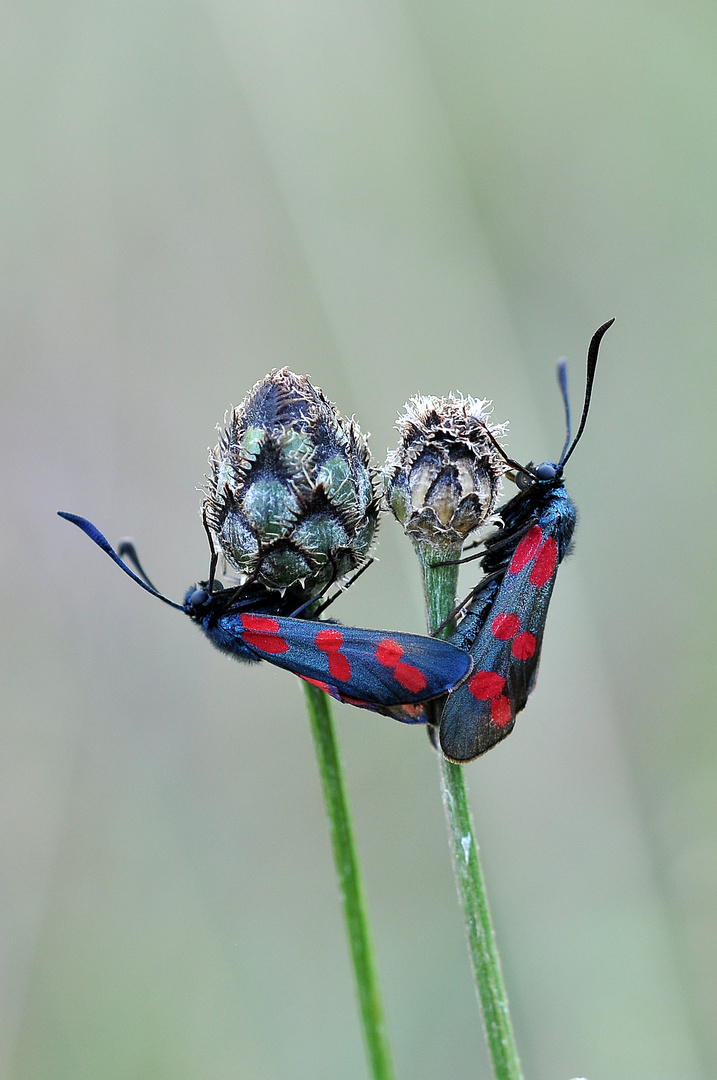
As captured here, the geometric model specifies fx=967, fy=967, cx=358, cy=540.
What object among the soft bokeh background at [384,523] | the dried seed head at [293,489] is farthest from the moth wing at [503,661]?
the soft bokeh background at [384,523]

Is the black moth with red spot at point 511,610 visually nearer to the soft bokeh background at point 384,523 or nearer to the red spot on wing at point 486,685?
the red spot on wing at point 486,685

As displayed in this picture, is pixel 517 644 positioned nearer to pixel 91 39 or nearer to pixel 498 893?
pixel 498 893

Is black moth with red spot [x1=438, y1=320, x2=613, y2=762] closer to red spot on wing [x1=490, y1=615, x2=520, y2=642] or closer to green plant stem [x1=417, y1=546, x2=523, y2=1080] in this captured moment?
red spot on wing [x1=490, y1=615, x2=520, y2=642]

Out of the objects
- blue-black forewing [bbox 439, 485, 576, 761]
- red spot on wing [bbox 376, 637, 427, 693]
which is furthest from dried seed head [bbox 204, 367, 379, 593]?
blue-black forewing [bbox 439, 485, 576, 761]

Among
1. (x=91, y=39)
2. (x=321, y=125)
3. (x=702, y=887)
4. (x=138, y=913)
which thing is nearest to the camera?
(x=702, y=887)

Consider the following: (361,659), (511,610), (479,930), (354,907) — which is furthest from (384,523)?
(479,930)

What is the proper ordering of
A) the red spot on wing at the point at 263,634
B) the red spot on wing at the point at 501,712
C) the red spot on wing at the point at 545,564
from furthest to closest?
the red spot on wing at the point at 545,564, the red spot on wing at the point at 263,634, the red spot on wing at the point at 501,712

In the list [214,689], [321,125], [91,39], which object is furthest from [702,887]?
[91,39]
